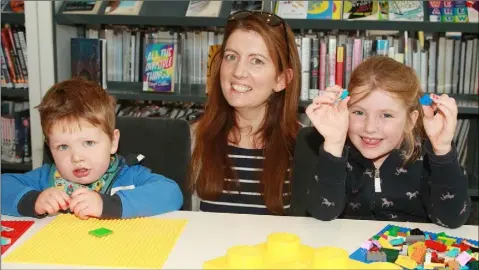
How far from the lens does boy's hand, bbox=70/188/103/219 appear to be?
125 centimetres

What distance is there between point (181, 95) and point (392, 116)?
1339mm

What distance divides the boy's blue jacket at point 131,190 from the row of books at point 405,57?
49.7 inches

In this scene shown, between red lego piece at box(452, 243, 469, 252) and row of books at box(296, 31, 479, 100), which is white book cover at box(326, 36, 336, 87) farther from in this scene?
red lego piece at box(452, 243, 469, 252)

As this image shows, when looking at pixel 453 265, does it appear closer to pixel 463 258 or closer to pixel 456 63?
pixel 463 258

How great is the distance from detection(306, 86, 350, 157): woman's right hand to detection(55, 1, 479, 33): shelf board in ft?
3.87

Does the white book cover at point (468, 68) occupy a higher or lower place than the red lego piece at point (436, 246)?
higher

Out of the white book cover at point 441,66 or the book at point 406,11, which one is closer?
the book at point 406,11

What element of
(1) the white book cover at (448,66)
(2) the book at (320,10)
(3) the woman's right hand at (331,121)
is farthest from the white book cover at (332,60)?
(3) the woman's right hand at (331,121)

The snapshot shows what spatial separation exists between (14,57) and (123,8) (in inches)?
24.7

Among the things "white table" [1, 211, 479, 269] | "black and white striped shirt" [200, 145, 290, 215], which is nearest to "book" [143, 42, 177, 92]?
"black and white striped shirt" [200, 145, 290, 215]

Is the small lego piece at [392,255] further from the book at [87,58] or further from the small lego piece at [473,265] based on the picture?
the book at [87,58]

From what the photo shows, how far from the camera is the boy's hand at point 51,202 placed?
126cm

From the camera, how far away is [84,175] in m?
1.45

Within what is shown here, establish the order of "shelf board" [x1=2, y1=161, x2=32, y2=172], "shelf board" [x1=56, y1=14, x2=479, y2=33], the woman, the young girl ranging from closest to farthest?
the young girl < the woman < "shelf board" [x1=56, y1=14, x2=479, y2=33] < "shelf board" [x1=2, y1=161, x2=32, y2=172]
